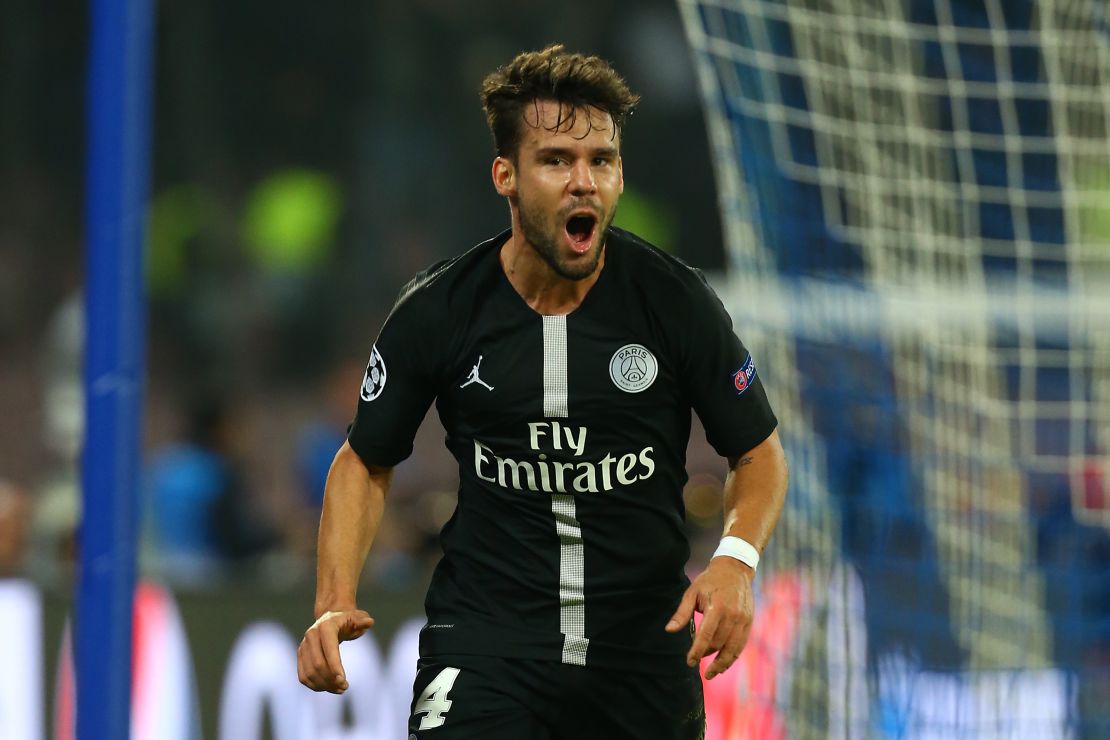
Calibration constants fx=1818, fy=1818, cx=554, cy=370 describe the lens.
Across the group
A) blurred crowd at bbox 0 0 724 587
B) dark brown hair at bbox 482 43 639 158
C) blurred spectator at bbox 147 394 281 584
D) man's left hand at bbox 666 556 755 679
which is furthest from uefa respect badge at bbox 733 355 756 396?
blurred crowd at bbox 0 0 724 587

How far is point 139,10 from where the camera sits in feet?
12.8

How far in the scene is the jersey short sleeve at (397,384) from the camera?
3.54 metres

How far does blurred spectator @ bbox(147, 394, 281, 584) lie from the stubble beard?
541 cm

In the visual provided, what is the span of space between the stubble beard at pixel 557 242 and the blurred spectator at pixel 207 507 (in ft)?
17.7

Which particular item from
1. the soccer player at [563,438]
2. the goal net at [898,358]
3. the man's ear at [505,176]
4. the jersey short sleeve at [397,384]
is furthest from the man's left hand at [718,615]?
the goal net at [898,358]

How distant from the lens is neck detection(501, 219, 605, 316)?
3.51m

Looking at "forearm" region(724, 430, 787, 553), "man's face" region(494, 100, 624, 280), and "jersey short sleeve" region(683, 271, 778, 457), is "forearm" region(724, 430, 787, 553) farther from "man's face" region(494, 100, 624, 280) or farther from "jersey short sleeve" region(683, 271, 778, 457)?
"man's face" region(494, 100, 624, 280)

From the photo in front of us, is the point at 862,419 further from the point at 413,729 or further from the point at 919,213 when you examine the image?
the point at 413,729

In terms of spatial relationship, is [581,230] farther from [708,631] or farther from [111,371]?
[111,371]

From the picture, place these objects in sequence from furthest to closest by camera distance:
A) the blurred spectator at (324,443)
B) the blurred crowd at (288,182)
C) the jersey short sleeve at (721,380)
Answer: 1. the blurred crowd at (288,182)
2. the blurred spectator at (324,443)
3. the jersey short sleeve at (721,380)

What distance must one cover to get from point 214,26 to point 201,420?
739cm

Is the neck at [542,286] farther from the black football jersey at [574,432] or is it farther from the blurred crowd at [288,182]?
the blurred crowd at [288,182]

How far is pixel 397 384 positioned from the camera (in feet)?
11.7

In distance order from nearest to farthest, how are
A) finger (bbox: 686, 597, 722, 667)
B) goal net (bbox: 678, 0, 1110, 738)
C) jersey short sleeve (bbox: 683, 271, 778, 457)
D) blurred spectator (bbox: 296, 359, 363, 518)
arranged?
finger (bbox: 686, 597, 722, 667) → jersey short sleeve (bbox: 683, 271, 778, 457) → goal net (bbox: 678, 0, 1110, 738) → blurred spectator (bbox: 296, 359, 363, 518)
